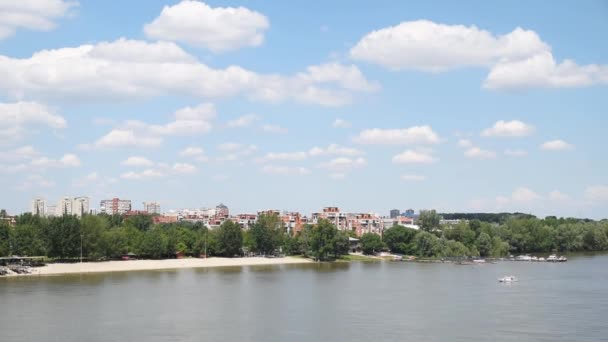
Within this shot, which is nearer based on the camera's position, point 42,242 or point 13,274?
point 13,274

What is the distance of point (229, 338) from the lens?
3341cm

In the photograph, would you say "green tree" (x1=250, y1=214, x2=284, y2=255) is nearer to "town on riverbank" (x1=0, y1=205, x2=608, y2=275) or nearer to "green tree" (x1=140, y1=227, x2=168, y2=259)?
"town on riverbank" (x1=0, y1=205, x2=608, y2=275)

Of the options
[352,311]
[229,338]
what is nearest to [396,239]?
[352,311]

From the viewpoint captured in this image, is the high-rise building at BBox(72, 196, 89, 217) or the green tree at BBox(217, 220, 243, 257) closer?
the green tree at BBox(217, 220, 243, 257)

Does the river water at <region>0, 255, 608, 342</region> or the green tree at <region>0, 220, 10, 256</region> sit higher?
the green tree at <region>0, 220, 10, 256</region>

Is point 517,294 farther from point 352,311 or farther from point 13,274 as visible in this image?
point 13,274

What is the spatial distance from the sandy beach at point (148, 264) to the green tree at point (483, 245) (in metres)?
27.2

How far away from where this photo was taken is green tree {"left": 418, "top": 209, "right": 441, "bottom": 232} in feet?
399

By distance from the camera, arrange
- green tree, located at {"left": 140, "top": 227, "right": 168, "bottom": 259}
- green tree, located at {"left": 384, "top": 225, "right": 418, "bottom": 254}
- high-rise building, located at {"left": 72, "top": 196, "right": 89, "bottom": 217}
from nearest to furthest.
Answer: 1. green tree, located at {"left": 140, "top": 227, "right": 168, "bottom": 259}
2. green tree, located at {"left": 384, "top": 225, "right": 418, "bottom": 254}
3. high-rise building, located at {"left": 72, "top": 196, "right": 89, "bottom": 217}

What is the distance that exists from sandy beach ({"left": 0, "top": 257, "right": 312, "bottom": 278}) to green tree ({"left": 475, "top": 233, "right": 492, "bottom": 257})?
2723cm

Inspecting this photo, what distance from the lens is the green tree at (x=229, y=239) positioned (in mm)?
95625

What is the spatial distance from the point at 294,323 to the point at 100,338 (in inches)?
417

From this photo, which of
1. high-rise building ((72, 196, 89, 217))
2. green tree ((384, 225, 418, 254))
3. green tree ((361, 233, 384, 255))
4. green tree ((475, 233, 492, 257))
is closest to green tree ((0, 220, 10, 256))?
green tree ((361, 233, 384, 255))

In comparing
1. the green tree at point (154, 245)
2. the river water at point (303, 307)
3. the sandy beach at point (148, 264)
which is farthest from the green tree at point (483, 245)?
the green tree at point (154, 245)
